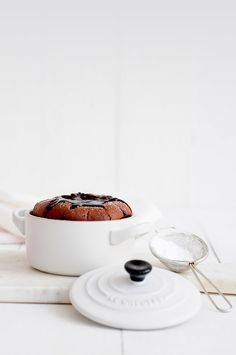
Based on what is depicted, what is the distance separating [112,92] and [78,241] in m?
1.83

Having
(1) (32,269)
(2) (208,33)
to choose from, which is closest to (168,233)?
(1) (32,269)

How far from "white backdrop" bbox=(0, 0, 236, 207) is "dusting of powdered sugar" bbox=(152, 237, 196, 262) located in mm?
1645

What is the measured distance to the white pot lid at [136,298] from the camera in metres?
0.58

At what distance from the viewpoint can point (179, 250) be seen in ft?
2.61

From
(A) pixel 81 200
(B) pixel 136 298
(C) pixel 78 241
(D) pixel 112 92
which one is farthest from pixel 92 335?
(D) pixel 112 92

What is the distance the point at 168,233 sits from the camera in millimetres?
828

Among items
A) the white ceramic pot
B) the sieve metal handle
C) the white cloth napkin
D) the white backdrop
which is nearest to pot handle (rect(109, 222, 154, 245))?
the white ceramic pot

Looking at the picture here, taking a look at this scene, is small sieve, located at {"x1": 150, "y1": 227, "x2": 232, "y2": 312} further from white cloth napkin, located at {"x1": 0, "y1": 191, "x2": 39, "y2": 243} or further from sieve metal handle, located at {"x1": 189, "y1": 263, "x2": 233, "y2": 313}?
white cloth napkin, located at {"x1": 0, "y1": 191, "x2": 39, "y2": 243}

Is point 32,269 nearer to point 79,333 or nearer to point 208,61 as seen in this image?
point 79,333

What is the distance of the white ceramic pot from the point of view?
72 cm

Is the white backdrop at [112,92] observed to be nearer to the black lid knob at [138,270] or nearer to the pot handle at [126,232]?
the pot handle at [126,232]

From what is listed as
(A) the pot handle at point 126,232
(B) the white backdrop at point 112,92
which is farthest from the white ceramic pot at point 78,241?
(B) the white backdrop at point 112,92

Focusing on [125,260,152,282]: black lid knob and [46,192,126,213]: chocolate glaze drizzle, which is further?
[46,192,126,213]: chocolate glaze drizzle

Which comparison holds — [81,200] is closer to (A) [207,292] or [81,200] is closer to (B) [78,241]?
(B) [78,241]
